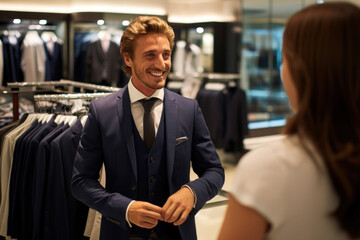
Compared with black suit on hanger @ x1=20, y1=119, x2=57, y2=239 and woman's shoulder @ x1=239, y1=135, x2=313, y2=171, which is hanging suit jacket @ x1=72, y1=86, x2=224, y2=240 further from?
black suit on hanger @ x1=20, y1=119, x2=57, y2=239

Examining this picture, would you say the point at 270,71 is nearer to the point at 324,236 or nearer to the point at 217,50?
the point at 217,50

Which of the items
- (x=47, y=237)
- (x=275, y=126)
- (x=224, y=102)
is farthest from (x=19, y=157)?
(x=275, y=126)

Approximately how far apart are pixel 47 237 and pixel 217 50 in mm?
6696

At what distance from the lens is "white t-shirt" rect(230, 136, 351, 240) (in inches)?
34.8

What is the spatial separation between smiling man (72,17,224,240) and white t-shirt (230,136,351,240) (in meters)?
0.73

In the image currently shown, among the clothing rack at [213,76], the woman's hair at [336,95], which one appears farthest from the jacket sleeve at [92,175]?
the clothing rack at [213,76]

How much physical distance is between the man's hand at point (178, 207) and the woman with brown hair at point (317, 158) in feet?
2.12

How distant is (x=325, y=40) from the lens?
87 centimetres

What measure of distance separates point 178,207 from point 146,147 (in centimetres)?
28

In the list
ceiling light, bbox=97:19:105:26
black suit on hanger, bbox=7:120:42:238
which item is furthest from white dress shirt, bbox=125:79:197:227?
ceiling light, bbox=97:19:105:26

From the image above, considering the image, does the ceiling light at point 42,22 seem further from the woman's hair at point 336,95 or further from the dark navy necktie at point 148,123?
the woman's hair at point 336,95

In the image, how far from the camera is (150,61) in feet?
5.85

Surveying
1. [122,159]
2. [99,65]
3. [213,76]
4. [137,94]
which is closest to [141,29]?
[137,94]

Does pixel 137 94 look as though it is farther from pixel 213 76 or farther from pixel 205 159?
pixel 213 76
